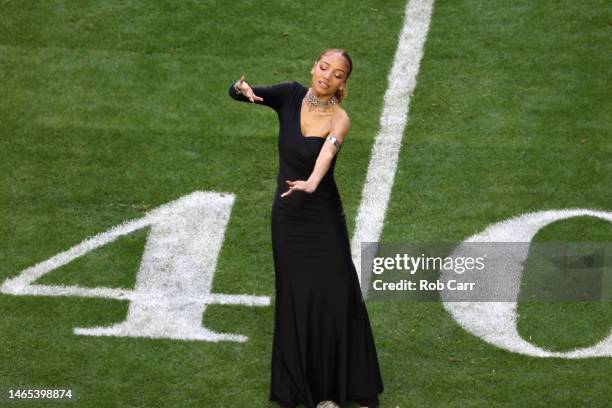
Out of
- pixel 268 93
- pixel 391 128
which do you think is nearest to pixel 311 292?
pixel 268 93

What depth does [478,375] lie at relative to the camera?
1078cm

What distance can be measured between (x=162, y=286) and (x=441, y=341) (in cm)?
230

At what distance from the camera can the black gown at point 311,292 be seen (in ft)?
32.6

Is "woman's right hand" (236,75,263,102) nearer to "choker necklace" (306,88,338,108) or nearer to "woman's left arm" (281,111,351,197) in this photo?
"choker necklace" (306,88,338,108)

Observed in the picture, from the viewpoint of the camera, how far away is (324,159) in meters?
9.55

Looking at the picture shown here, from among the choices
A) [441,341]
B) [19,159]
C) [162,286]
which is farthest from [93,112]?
[441,341]

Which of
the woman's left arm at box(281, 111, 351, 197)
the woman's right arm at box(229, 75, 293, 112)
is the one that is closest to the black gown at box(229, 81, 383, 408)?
the woman's right arm at box(229, 75, 293, 112)

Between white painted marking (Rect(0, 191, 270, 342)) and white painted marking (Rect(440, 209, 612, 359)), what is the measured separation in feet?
5.33

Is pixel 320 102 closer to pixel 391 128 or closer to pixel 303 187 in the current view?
pixel 303 187

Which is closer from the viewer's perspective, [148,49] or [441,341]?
[441,341]

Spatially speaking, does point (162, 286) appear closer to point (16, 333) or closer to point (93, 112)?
point (16, 333)

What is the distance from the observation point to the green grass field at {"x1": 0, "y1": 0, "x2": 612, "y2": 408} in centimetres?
1084

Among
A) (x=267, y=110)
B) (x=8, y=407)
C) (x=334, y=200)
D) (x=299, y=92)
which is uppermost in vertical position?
(x=299, y=92)

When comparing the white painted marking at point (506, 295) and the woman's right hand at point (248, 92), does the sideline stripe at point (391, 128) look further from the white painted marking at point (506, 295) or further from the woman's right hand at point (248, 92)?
the woman's right hand at point (248, 92)
